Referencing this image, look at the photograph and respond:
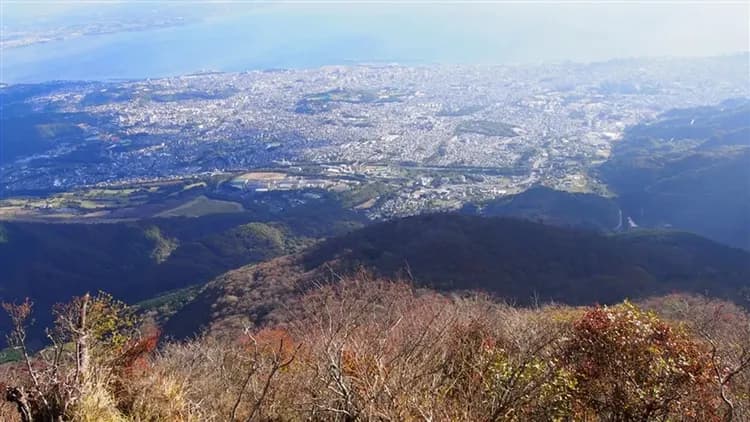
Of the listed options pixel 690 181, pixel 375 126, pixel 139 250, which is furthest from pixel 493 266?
pixel 375 126

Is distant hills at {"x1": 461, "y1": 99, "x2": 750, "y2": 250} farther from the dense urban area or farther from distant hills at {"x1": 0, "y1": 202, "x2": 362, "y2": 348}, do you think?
distant hills at {"x1": 0, "y1": 202, "x2": 362, "y2": 348}

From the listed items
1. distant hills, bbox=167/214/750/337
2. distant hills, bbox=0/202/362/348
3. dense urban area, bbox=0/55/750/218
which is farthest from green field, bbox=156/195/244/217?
distant hills, bbox=167/214/750/337

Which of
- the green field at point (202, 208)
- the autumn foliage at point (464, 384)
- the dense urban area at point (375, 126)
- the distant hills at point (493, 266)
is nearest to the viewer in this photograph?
the autumn foliage at point (464, 384)

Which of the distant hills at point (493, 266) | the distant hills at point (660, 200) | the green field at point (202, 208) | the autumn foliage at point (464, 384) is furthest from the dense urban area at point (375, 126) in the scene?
the autumn foliage at point (464, 384)

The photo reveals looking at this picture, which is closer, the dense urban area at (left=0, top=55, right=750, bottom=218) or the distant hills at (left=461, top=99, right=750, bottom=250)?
the distant hills at (left=461, top=99, right=750, bottom=250)

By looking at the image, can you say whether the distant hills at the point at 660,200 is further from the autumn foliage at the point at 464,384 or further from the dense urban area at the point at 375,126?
the autumn foliage at the point at 464,384

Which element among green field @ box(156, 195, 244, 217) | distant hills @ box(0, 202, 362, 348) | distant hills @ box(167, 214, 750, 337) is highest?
A: distant hills @ box(167, 214, 750, 337)

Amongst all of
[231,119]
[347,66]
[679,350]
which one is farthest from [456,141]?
[679,350]

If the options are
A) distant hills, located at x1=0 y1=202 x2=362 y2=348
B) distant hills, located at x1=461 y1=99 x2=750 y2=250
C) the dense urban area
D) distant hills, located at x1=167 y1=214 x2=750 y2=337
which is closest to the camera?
distant hills, located at x1=167 y1=214 x2=750 y2=337
